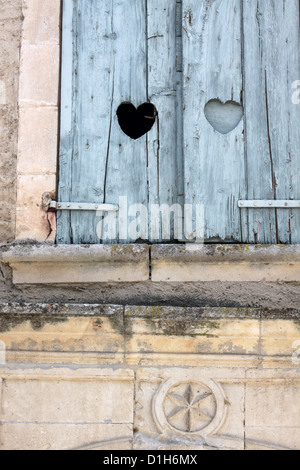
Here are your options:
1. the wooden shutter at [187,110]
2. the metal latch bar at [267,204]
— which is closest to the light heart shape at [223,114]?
the wooden shutter at [187,110]

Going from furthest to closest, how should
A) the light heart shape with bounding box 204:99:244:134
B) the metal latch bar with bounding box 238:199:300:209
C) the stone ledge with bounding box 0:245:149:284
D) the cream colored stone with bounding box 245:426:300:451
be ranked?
the light heart shape with bounding box 204:99:244:134, the metal latch bar with bounding box 238:199:300:209, the stone ledge with bounding box 0:245:149:284, the cream colored stone with bounding box 245:426:300:451

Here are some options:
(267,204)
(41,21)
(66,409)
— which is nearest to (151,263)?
(267,204)

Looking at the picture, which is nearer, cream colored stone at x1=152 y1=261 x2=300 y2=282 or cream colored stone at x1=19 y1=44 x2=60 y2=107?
cream colored stone at x1=152 y1=261 x2=300 y2=282

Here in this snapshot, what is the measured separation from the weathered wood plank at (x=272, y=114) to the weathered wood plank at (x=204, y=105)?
6 cm

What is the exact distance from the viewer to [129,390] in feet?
10.7

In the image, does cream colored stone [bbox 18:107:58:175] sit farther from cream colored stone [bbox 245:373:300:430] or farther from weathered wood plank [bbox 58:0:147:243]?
cream colored stone [bbox 245:373:300:430]

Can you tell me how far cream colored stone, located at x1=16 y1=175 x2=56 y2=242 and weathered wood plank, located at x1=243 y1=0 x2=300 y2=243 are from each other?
999mm

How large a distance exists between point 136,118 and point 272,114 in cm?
70

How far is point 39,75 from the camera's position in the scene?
11.9ft

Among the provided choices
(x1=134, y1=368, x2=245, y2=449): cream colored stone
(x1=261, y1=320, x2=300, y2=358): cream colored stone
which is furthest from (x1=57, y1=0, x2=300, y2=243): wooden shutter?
(x1=134, y1=368, x2=245, y2=449): cream colored stone

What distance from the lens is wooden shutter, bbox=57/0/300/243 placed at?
137 inches

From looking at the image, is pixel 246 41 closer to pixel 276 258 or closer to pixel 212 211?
pixel 212 211

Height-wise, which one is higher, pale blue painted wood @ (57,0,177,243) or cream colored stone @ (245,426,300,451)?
pale blue painted wood @ (57,0,177,243)
